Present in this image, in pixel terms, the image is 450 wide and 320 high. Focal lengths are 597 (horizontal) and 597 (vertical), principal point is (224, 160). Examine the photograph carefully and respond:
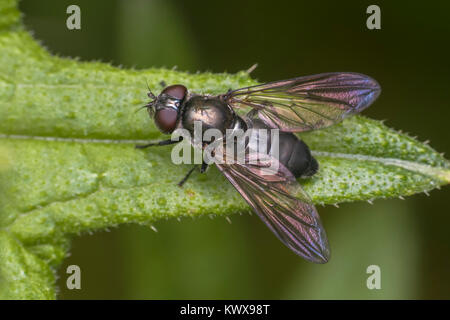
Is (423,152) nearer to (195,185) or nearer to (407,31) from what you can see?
(195,185)

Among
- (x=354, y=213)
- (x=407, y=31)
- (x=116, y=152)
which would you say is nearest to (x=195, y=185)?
(x=116, y=152)

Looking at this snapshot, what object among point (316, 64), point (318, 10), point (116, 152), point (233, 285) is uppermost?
point (318, 10)

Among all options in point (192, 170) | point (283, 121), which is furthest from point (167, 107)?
point (283, 121)

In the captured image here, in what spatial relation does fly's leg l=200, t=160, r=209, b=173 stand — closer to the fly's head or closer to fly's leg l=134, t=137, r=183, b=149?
fly's leg l=134, t=137, r=183, b=149

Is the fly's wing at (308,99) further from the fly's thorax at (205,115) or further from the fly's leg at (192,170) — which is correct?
the fly's leg at (192,170)

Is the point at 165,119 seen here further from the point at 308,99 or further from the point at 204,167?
the point at 308,99
